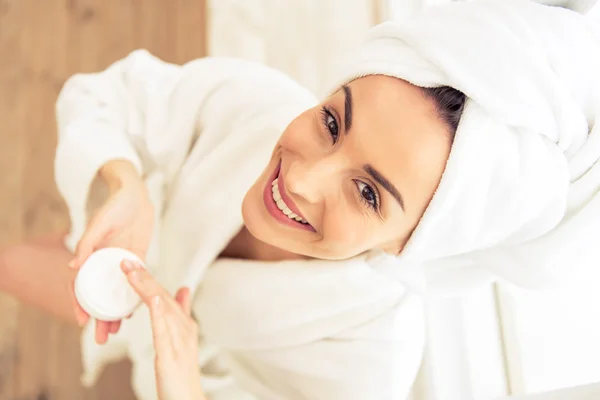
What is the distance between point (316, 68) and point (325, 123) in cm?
62

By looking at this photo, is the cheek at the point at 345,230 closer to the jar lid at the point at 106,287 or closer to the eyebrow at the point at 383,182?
the eyebrow at the point at 383,182

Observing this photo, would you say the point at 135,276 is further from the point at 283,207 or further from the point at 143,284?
the point at 283,207

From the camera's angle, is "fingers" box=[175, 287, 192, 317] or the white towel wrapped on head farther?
"fingers" box=[175, 287, 192, 317]

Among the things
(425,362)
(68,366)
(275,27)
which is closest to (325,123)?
(425,362)

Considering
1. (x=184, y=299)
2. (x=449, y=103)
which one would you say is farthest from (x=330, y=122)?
(x=184, y=299)

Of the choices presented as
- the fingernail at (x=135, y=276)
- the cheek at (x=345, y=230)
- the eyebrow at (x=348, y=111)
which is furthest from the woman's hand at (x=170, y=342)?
the eyebrow at (x=348, y=111)

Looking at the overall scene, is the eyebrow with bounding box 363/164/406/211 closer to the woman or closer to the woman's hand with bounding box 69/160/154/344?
the woman

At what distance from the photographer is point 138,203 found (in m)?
0.81

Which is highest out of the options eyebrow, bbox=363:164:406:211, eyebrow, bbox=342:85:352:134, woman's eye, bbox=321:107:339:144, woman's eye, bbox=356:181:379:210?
eyebrow, bbox=342:85:352:134

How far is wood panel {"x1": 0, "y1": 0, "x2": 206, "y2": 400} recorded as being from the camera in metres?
1.27

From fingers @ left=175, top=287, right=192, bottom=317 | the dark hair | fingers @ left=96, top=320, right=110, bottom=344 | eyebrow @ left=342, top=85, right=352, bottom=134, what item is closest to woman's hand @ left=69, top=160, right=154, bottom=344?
fingers @ left=96, top=320, right=110, bottom=344

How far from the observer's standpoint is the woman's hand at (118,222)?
2.41 feet

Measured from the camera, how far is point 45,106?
4.54ft

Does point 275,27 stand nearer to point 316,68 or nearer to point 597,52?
point 316,68
